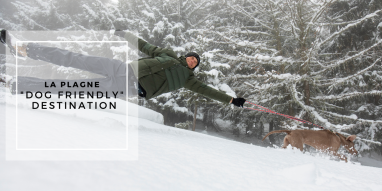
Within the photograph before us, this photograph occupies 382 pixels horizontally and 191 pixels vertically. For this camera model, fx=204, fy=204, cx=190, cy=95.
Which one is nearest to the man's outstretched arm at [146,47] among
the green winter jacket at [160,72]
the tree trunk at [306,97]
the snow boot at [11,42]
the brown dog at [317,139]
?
the green winter jacket at [160,72]

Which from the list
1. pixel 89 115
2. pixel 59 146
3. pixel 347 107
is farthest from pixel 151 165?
pixel 347 107

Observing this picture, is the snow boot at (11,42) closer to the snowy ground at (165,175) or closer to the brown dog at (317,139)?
the snowy ground at (165,175)

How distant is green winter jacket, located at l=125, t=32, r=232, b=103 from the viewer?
2.89 meters

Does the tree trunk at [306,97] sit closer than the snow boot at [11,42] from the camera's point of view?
No

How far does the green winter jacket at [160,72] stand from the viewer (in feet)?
9.48

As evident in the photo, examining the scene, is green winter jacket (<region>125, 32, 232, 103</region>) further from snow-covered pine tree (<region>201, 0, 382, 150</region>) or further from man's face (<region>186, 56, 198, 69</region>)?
snow-covered pine tree (<region>201, 0, 382, 150</region>)

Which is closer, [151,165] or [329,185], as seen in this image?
[151,165]

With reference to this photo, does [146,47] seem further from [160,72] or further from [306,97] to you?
[306,97]

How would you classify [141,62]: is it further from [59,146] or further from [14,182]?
[14,182]

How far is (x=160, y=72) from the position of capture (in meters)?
3.05

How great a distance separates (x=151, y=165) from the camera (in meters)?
1.88

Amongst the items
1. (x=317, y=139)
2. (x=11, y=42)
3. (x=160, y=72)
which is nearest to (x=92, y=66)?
(x=160, y=72)

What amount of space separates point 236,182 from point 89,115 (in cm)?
335

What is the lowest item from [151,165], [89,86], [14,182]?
[151,165]
